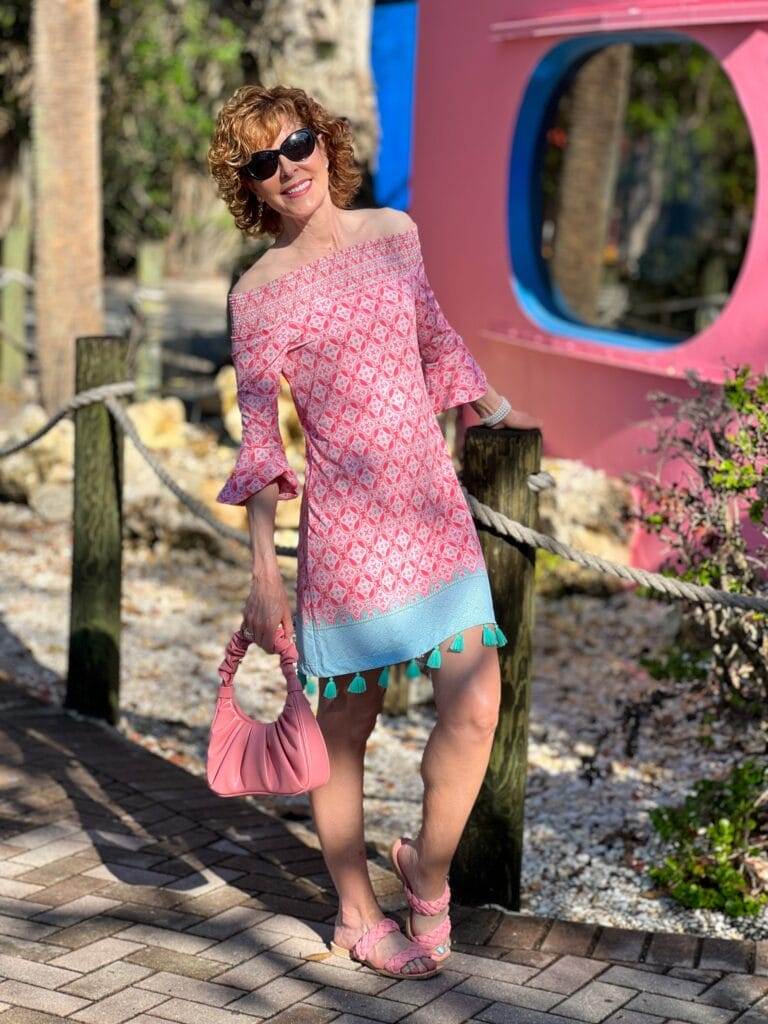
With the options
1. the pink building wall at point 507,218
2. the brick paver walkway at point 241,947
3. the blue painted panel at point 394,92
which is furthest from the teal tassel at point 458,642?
the blue painted panel at point 394,92

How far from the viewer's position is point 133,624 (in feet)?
22.3

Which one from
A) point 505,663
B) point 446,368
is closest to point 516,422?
point 446,368

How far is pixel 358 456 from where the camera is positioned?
3.05 meters

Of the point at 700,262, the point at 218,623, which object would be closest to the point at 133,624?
the point at 218,623

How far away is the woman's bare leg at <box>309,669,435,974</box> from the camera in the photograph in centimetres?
325

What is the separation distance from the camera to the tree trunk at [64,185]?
29.7 feet

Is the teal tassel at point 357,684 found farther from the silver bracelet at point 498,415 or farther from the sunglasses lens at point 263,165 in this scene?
the sunglasses lens at point 263,165

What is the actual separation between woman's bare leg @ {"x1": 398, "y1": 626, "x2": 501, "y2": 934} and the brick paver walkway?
10.0 inches

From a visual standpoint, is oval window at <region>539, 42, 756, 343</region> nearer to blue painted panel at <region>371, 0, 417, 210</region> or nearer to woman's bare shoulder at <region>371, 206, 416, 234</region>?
blue painted panel at <region>371, 0, 417, 210</region>

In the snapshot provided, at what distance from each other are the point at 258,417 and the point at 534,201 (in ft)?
17.2

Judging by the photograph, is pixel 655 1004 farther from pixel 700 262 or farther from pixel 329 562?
pixel 700 262

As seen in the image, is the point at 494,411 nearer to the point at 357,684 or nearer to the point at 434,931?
the point at 357,684

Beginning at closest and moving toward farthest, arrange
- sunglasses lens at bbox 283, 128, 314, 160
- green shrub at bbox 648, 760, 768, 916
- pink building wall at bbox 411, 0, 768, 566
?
sunglasses lens at bbox 283, 128, 314, 160, green shrub at bbox 648, 760, 768, 916, pink building wall at bbox 411, 0, 768, 566

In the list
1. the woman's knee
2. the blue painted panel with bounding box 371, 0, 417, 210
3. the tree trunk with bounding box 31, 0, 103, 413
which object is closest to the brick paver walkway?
the woman's knee
